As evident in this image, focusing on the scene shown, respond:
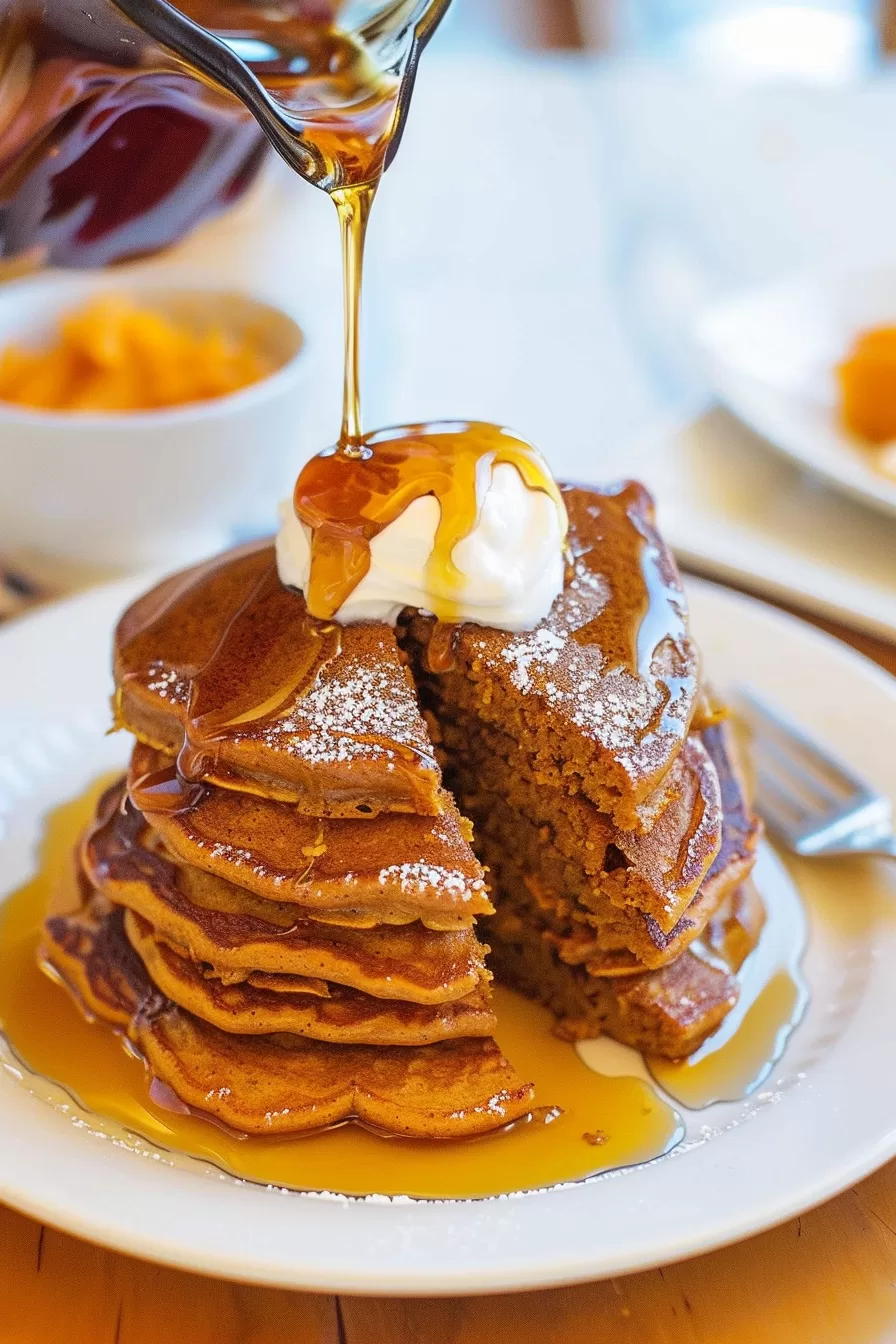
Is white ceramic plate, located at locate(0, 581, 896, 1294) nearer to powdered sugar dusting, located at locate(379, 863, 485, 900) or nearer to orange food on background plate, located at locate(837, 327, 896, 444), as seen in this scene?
powdered sugar dusting, located at locate(379, 863, 485, 900)

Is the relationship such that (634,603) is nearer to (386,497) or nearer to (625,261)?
(386,497)

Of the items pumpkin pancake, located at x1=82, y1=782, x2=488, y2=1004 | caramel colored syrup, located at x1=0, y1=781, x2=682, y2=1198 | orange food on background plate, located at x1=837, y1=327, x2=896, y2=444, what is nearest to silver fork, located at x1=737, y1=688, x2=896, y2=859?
caramel colored syrup, located at x1=0, y1=781, x2=682, y2=1198

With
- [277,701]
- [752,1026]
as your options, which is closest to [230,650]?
[277,701]

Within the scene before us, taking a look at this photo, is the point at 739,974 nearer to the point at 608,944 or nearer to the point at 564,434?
the point at 608,944

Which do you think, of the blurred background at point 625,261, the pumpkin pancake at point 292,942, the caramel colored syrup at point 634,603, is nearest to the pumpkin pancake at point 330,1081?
the pumpkin pancake at point 292,942

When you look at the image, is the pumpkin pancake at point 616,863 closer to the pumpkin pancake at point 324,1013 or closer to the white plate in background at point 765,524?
the pumpkin pancake at point 324,1013

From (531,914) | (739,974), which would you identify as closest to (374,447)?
(531,914)
